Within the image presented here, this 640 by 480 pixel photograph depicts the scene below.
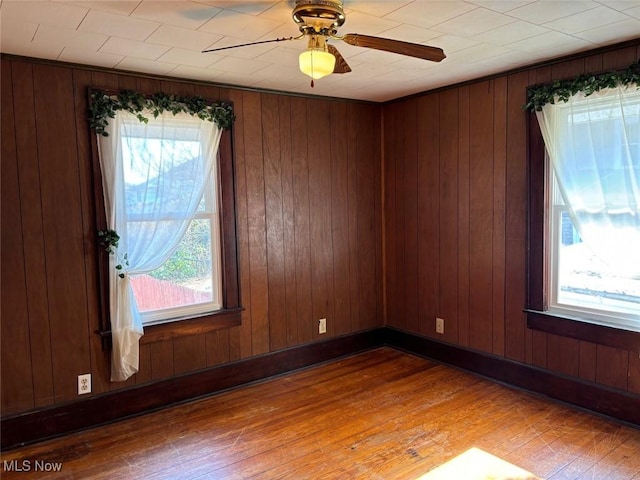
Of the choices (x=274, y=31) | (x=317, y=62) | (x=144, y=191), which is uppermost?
(x=274, y=31)

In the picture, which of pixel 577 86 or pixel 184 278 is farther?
pixel 184 278

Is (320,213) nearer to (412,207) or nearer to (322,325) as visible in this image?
(412,207)

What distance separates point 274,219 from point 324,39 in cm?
204

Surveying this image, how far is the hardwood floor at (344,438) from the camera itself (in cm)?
266

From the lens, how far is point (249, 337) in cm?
394

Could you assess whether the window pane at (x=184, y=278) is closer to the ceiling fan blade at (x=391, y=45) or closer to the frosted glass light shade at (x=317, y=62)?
the frosted glass light shade at (x=317, y=62)

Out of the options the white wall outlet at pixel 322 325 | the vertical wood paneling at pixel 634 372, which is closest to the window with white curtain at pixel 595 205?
the vertical wood paneling at pixel 634 372

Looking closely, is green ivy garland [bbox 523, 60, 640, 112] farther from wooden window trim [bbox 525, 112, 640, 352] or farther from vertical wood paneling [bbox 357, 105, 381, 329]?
vertical wood paneling [bbox 357, 105, 381, 329]

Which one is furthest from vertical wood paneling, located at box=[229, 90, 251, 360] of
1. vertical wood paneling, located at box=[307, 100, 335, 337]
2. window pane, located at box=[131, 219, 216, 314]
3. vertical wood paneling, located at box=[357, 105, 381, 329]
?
vertical wood paneling, located at box=[357, 105, 381, 329]

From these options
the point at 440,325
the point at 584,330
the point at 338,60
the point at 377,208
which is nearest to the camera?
the point at 338,60

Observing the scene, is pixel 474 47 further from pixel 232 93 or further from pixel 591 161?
pixel 232 93

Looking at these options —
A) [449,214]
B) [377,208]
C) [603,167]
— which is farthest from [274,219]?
[603,167]

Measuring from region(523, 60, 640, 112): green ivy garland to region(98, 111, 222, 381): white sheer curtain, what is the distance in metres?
2.38

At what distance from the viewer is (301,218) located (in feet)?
13.8
